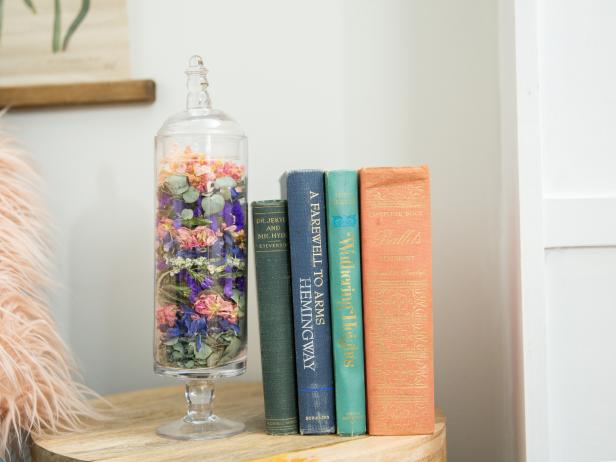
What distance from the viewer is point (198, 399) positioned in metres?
0.83

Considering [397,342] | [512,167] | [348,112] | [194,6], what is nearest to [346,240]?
[397,342]

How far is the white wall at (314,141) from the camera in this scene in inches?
42.8

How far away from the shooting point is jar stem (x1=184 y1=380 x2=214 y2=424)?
83 cm

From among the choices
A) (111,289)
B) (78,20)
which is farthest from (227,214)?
(78,20)

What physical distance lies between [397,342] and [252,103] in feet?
1.79

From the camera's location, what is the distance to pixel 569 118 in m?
0.82

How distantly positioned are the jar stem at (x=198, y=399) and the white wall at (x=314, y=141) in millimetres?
299

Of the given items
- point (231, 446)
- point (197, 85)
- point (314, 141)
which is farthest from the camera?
point (314, 141)

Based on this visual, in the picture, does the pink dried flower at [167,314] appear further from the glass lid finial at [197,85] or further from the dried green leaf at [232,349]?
the glass lid finial at [197,85]

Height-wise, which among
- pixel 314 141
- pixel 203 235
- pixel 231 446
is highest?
pixel 314 141

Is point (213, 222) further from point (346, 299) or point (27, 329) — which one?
point (27, 329)

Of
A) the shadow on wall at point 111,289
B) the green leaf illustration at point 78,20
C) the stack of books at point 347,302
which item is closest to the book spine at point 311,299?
the stack of books at point 347,302

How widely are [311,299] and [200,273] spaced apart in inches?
5.4

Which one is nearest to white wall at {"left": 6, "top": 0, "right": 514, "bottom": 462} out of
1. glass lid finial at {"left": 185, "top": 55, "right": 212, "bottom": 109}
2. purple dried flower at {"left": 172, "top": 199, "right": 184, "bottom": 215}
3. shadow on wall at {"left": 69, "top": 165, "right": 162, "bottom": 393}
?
shadow on wall at {"left": 69, "top": 165, "right": 162, "bottom": 393}
